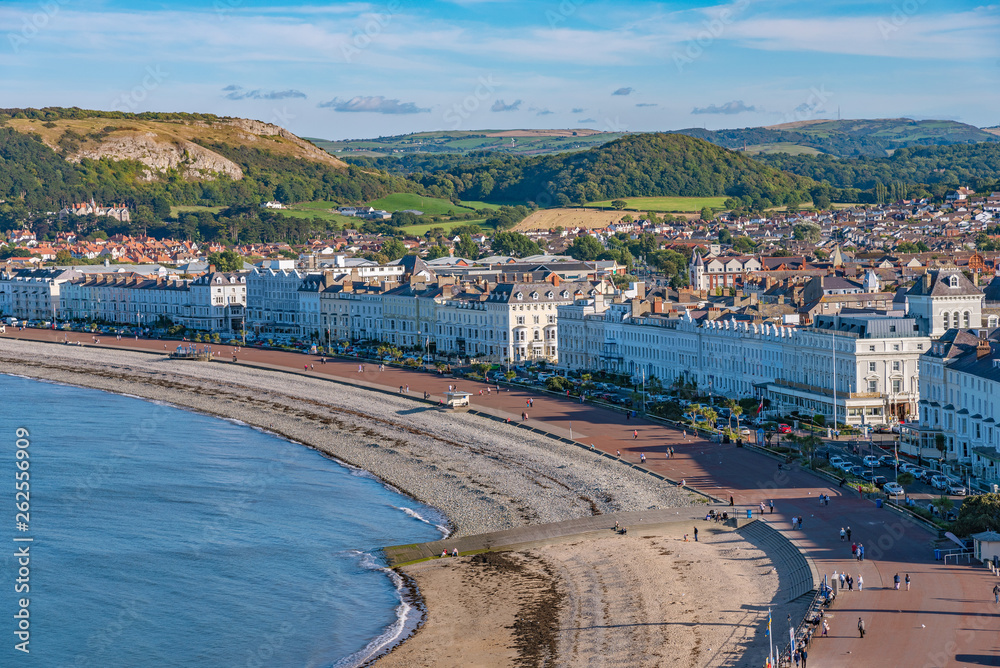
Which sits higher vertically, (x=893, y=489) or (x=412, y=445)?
(x=893, y=489)

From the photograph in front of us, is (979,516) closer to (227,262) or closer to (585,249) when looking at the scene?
(585,249)

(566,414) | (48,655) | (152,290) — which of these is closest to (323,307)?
(152,290)

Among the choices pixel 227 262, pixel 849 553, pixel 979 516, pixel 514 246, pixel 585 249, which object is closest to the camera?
pixel 979 516

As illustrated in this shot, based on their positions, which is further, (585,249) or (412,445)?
(585,249)

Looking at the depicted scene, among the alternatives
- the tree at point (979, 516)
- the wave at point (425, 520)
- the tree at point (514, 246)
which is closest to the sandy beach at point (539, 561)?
the wave at point (425, 520)

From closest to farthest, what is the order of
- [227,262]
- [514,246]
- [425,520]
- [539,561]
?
[539,561] < [425,520] < [227,262] < [514,246]

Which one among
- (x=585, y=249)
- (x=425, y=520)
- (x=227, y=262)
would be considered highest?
(x=585, y=249)

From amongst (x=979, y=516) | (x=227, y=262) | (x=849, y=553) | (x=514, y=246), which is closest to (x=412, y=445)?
(x=849, y=553)
